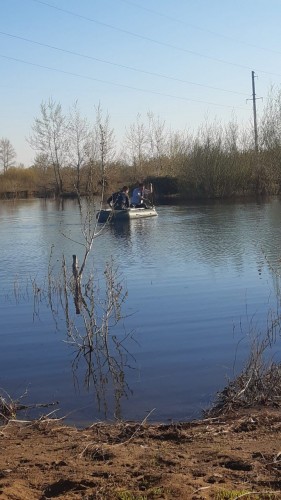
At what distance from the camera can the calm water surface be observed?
8086 mm

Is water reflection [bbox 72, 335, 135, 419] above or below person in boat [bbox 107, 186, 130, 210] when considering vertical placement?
below

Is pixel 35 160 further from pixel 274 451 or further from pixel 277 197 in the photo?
pixel 274 451

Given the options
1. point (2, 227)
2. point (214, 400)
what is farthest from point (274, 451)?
point (2, 227)

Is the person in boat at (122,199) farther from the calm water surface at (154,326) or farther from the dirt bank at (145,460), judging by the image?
the dirt bank at (145,460)

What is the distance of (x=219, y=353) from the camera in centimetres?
958

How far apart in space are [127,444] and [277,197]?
42.3m

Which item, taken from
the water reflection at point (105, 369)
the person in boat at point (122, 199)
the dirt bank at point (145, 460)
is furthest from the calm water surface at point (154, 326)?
the person in boat at point (122, 199)

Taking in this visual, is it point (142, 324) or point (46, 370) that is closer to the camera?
point (46, 370)

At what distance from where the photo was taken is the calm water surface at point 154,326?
318 inches

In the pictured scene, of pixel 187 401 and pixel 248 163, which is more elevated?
pixel 248 163

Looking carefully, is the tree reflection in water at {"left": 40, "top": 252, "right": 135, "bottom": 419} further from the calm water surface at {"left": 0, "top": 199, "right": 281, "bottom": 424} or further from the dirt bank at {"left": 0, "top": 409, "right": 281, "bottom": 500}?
the dirt bank at {"left": 0, "top": 409, "right": 281, "bottom": 500}

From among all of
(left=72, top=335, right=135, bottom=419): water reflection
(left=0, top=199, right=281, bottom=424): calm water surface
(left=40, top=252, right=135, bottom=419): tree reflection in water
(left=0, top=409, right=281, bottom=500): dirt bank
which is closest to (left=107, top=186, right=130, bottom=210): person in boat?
(left=0, top=199, right=281, bottom=424): calm water surface

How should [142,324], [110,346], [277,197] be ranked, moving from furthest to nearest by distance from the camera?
[277,197]
[142,324]
[110,346]

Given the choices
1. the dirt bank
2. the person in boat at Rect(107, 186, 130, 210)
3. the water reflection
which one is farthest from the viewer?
the person in boat at Rect(107, 186, 130, 210)
